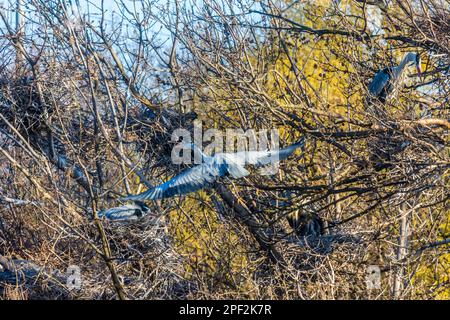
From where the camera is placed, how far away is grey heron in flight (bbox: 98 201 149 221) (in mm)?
6594

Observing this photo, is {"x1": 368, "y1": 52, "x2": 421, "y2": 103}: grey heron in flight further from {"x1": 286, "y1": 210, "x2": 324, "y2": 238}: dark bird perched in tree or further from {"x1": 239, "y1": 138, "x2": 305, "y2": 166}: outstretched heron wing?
{"x1": 286, "y1": 210, "x2": 324, "y2": 238}: dark bird perched in tree

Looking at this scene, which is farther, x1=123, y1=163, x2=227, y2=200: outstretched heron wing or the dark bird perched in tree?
the dark bird perched in tree

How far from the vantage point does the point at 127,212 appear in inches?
264

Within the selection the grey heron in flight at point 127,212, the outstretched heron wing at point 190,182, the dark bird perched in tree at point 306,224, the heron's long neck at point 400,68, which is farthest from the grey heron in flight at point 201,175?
the heron's long neck at point 400,68

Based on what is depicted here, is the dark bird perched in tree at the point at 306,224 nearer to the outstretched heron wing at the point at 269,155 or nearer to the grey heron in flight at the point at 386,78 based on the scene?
the outstretched heron wing at the point at 269,155

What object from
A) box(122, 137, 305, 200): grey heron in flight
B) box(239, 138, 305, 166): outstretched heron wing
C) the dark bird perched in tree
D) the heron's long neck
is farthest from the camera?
the dark bird perched in tree

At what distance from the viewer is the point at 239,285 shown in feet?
20.1

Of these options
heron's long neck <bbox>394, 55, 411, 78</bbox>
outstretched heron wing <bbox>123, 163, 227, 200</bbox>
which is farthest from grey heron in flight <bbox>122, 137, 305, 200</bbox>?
heron's long neck <bbox>394, 55, 411, 78</bbox>

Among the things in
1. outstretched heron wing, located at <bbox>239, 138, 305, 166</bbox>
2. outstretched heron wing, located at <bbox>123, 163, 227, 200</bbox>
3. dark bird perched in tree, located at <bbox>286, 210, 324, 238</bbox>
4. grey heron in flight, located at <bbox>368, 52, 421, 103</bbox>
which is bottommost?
dark bird perched in tree, located at <bbox>286, 210, 324, 238</bbox>

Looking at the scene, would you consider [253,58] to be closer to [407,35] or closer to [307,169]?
[307,169]

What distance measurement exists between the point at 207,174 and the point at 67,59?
8.12 feet

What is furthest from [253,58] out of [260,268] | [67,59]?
[260,268]

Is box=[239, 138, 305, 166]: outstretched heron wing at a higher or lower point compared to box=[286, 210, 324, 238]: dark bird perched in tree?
higher

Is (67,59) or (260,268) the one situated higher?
(67,59)
